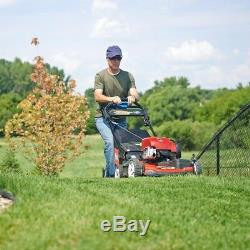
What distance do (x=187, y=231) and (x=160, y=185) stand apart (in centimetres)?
275

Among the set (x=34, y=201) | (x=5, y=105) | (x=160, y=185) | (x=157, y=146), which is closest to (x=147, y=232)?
(x=34, y=201)

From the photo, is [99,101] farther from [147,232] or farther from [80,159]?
[80,159]

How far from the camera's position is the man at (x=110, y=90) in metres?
11.6

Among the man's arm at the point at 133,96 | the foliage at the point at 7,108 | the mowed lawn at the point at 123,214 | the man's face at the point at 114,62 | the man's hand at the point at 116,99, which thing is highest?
the foliage at the point at 7,108

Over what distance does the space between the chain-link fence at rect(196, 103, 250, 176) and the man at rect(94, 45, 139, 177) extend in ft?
7.41

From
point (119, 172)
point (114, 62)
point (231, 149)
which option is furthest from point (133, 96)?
point (231, 149)

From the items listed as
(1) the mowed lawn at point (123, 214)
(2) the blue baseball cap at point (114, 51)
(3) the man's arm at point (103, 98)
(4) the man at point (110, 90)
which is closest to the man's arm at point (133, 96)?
(4) the man at point (110, 90)

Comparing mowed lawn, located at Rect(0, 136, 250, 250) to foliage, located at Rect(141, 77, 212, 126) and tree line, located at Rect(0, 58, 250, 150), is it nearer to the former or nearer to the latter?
tree line, located at Rect(0, 58, 250, 150)

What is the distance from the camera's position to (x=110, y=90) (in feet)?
38.8

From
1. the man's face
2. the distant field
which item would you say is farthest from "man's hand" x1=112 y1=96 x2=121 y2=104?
the distant field

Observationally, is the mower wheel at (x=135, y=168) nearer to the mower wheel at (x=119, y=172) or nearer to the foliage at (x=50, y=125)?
the mower wheel at (x=119, y=172)

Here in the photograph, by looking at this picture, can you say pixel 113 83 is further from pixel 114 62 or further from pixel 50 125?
pixel 50 125

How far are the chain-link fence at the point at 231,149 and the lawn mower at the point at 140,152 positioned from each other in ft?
6.03

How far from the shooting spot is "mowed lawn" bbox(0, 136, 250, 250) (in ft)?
19.1
